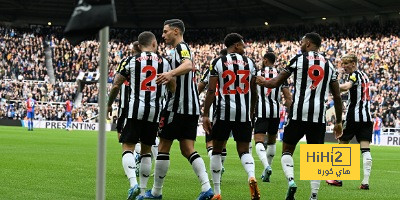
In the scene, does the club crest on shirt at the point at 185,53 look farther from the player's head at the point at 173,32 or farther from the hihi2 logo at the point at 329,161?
the hihi2 logo at the point at 329,161

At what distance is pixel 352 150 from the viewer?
10.2 m

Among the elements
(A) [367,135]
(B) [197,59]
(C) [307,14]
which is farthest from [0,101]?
(A) [367,135]

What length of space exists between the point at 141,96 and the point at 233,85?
52.7 inches

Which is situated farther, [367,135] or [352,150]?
[367,135]

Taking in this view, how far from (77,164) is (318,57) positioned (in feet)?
24.6

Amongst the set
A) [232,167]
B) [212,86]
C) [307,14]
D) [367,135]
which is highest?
[307,14]

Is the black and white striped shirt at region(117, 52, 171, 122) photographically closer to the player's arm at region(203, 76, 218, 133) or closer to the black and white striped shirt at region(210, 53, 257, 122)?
the player's arm at region(203, 76, 218, 133)

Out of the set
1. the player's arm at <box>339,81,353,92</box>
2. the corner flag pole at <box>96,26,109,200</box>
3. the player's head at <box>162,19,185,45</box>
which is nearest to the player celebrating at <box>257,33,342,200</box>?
the player's head at <box>162,19,185,45</box>

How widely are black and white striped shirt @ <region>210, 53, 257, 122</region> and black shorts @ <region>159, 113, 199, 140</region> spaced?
2.31 ft

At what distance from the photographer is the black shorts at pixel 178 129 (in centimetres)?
895

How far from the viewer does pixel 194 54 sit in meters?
53.1

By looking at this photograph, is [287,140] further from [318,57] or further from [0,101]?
[0,101]

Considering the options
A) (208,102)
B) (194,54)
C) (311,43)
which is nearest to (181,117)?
(208,102)

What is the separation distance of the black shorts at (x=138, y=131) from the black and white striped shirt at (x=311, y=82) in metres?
1.95
